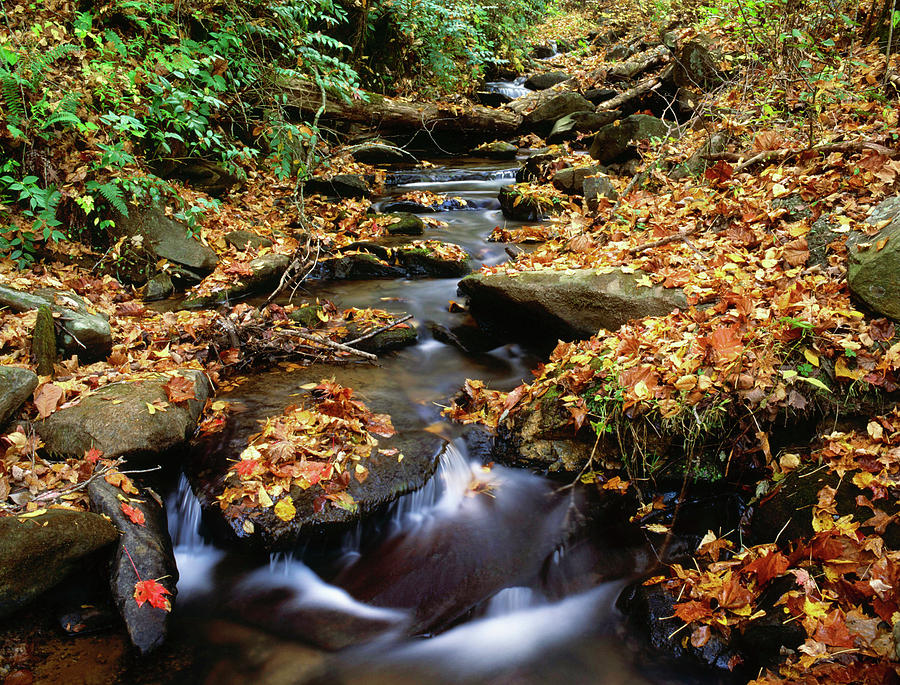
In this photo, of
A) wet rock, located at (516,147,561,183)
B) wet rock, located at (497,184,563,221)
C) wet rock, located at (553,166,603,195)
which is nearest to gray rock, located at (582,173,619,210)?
wet rock, located at (553,166,603,195)

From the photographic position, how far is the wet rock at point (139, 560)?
2844 millimetres

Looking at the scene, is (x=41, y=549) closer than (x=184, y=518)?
Yes

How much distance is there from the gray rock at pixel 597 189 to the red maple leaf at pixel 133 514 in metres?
6.72

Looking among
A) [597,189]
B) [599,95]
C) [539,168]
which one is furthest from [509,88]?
[597,189]

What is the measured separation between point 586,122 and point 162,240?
889 centimetres

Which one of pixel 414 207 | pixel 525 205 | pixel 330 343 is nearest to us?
pixel 330 343

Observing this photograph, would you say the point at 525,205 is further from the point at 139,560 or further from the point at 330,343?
the point at 139,560

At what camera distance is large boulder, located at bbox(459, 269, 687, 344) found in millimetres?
4508

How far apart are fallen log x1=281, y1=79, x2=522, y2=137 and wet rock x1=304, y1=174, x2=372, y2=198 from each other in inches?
54.0

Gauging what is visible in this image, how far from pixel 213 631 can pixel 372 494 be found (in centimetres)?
121

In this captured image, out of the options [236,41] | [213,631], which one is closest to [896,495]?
[213,631]

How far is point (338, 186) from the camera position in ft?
32.8

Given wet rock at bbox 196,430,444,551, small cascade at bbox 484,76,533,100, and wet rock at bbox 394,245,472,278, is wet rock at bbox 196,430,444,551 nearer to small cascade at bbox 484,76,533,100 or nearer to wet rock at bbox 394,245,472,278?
wet rock at bbox 394,245,472,278

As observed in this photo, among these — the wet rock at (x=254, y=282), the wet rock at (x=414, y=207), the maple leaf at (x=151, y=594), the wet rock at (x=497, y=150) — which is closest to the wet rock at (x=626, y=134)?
the wet rock at (x=414, y=207)
